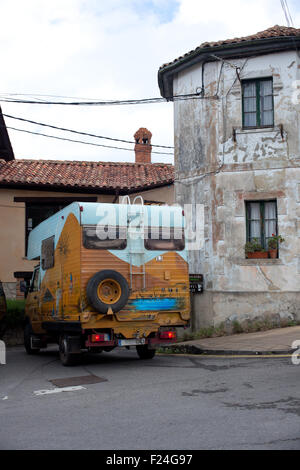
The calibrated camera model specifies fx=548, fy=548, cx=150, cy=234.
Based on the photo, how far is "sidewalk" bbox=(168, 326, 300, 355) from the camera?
11.2 metres

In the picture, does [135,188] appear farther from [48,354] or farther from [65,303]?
[65,303]

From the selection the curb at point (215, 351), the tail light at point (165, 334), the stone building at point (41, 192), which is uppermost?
the stone building at point (41, 192)

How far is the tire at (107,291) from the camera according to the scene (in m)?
10.1

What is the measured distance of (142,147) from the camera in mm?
31125

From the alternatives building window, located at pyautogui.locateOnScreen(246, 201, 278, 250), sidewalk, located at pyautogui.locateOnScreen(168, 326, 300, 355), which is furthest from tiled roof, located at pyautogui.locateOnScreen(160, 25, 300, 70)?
sidewalk, located at pyautogui.locateOnScreen(168, 326, 300, 355)

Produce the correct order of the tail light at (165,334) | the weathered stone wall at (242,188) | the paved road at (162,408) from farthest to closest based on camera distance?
1. the weathered stone wall at (242,188)
2. the tail light at (165,334)
3. the paved road at (162,408)

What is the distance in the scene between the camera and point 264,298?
14.9 meters

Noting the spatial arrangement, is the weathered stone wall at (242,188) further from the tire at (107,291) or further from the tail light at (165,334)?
the tire at (107,291)

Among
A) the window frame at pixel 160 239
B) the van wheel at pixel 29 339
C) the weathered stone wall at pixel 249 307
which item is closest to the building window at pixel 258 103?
the weathered stone wall at pixel 249 307

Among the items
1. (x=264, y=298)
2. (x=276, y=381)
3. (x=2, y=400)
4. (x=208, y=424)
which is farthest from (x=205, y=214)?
(x=208, y=424)

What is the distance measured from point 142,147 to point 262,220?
16.8 m

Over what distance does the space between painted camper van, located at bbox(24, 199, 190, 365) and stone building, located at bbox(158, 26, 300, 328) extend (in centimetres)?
439

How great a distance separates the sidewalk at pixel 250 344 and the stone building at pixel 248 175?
3.67 feet

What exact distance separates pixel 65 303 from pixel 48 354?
13.2 ft
